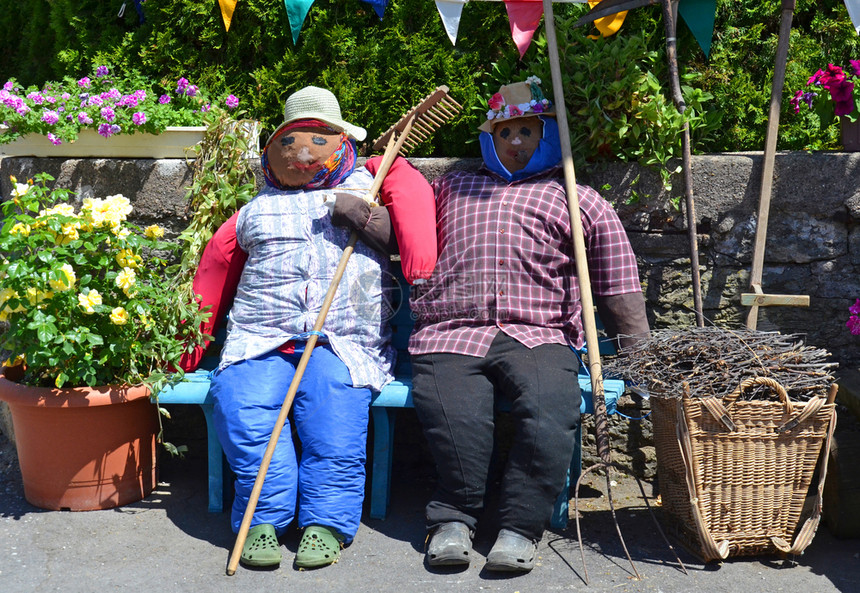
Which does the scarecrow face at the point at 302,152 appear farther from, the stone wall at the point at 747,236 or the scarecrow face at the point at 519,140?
the scarecrow face at the point at 519,140

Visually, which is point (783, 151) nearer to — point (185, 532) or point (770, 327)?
point (770, 327)

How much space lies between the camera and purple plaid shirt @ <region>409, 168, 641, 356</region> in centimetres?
346

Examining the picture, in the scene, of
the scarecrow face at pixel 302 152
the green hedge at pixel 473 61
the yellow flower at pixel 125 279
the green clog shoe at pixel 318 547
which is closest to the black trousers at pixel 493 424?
the green clog shoe at pixel 318 547

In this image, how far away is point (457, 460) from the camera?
3191 mm

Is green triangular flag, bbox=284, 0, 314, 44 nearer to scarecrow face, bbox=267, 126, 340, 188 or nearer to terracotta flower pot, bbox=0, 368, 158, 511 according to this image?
scarecrow face, bbox=267, 126, 340, 188

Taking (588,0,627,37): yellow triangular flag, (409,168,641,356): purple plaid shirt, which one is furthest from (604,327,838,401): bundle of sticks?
(588,0,627,37): yellow triangular flag

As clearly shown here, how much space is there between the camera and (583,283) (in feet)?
11.1

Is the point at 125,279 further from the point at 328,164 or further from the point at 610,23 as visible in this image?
the point at 610,23

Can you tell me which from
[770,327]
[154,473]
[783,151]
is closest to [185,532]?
[154,473]

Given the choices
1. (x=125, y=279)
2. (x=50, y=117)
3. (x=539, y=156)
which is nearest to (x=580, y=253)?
(x=539, y=156)

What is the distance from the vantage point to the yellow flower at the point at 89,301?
330 cm

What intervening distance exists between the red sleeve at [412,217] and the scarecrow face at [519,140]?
37cm

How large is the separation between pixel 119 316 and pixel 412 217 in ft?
4.01

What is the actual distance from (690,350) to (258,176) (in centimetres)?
214
